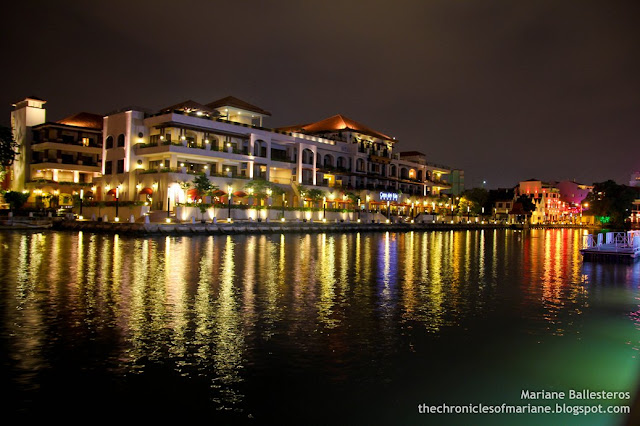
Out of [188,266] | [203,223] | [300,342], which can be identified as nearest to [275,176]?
[203,223]

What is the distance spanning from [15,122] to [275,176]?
38745 millimetres

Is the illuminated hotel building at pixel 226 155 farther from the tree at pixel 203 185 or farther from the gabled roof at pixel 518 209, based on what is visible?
the gabled roof at pixel 518 209

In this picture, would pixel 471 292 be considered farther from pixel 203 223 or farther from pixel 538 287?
pixel 203 223

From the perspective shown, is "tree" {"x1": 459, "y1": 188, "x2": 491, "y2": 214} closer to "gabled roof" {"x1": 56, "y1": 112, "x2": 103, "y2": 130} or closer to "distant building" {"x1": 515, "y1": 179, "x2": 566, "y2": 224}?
"distant building" {"x1": 515, "y1": 179, "x2": 566, "y2": 224}

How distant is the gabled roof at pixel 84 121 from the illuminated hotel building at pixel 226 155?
1294 cm

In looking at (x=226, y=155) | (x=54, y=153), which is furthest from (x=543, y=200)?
(x=54, y=153)

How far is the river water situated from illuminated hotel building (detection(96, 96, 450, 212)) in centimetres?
3553

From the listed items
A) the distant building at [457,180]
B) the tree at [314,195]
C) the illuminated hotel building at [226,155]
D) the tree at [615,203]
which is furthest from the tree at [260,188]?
the distant building at [457,180]

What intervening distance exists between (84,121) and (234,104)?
73.4 ft

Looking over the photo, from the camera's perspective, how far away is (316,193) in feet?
225

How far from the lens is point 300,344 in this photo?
35.3 ft

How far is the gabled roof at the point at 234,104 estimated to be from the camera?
68.6m

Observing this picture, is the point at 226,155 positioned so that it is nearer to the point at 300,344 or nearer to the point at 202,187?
the point at 202,187

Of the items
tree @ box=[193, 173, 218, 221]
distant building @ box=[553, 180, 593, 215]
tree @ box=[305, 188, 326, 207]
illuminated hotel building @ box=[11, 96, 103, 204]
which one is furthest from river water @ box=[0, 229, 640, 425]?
distant building @ box=[553, 180, 593, 215]
